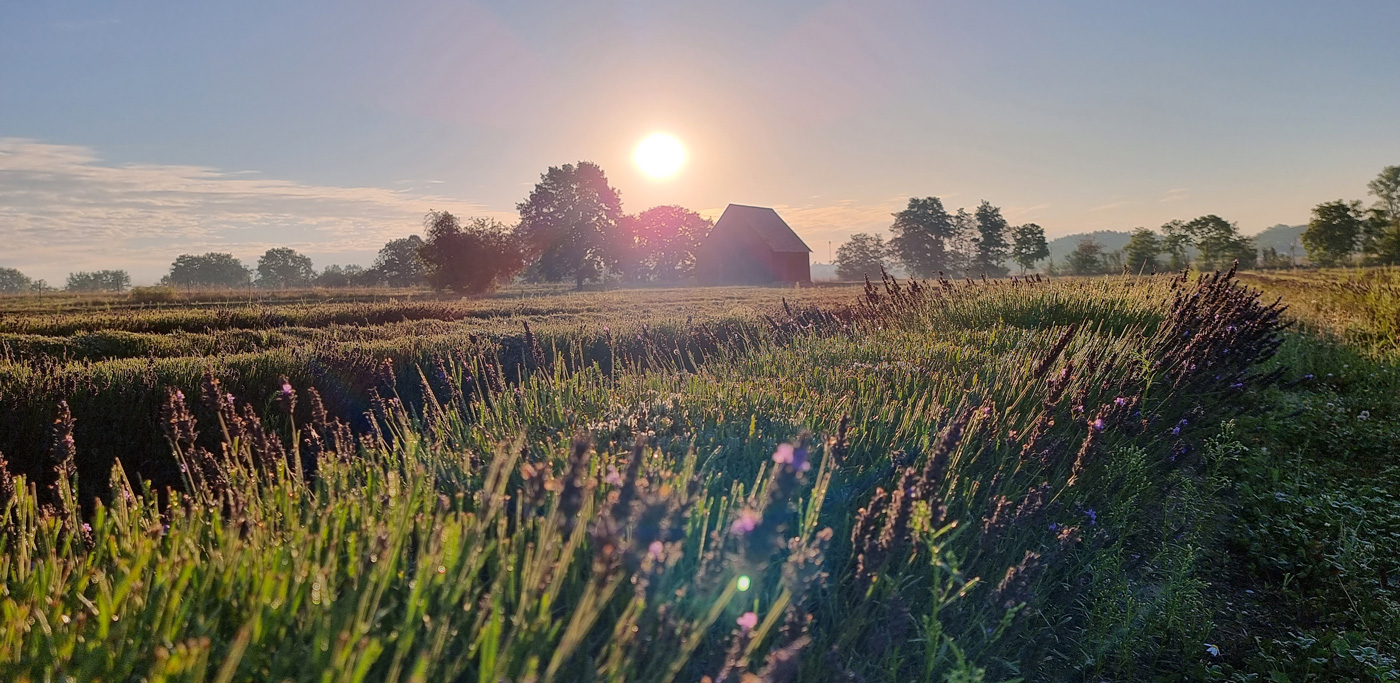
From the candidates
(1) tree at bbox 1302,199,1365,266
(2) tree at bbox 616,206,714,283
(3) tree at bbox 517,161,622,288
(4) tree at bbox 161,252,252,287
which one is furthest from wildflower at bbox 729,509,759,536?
(4) tree at bbox 161,252,252,287

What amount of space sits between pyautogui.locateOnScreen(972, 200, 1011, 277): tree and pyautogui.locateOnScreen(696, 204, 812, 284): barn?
3747cm

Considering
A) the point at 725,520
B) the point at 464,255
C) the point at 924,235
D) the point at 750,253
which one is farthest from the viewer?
the point at 924,235

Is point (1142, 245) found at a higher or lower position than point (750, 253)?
higher

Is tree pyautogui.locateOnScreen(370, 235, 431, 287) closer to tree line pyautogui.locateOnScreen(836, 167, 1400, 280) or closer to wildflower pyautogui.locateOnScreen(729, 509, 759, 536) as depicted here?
tree line pyautogui.locateOnScreen(836, 167, 1400, 280)

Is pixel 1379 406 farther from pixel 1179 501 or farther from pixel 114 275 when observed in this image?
pixel 114 275

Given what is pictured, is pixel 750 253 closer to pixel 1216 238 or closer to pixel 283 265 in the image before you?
pixel 1216 238

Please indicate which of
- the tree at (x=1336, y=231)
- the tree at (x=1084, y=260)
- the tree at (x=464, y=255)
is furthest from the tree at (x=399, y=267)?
the tree at (x=1336, y=231)

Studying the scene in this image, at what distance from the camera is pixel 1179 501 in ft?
13.7

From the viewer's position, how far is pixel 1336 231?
58750mm

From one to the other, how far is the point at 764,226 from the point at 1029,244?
40.8 meters

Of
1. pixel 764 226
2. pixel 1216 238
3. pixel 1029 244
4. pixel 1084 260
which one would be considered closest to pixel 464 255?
pixel 764 226

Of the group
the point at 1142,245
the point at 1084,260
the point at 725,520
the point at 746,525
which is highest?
the point at 1142,245

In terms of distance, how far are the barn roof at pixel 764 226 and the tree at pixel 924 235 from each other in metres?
33.4

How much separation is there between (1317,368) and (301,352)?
10592 mm
